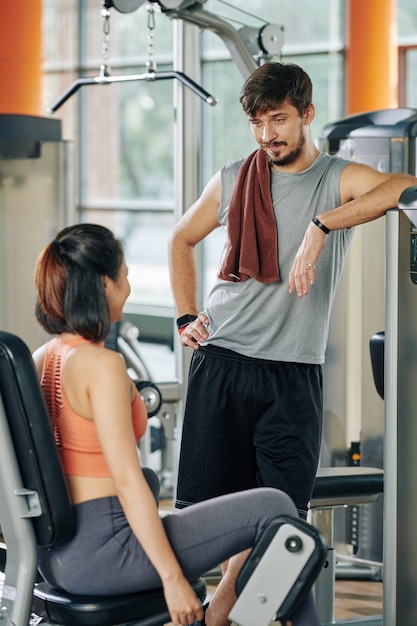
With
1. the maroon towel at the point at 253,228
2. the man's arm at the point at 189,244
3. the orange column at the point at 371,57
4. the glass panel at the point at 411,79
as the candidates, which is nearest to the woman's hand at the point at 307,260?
the maroon towel at the point at 253,228

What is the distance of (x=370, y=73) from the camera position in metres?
5.57

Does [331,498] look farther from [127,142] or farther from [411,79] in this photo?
[127,142]

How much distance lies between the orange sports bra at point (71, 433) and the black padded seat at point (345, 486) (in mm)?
916

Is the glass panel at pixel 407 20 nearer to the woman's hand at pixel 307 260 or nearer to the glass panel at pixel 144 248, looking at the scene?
the glass panel at pixel 144 248

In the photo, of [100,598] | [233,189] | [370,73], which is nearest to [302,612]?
[100,598]

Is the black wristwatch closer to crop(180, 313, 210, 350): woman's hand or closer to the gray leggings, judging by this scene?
crop(180, 313, 210, 350): woman's hand

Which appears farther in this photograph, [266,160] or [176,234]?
[176,234]

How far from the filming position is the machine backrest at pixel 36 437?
5.59ft

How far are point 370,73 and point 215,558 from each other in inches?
168

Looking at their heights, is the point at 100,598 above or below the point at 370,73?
below

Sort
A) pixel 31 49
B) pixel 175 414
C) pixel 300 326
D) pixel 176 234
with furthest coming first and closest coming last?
pixel 31 49, pixel 175 414, pixel 176 234, pixel 300 326

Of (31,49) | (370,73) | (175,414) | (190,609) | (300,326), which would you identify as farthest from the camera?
(370,73)

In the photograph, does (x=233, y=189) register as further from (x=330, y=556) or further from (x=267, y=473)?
(x=330, y=556)

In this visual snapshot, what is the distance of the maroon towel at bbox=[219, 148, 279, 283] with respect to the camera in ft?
7.28
